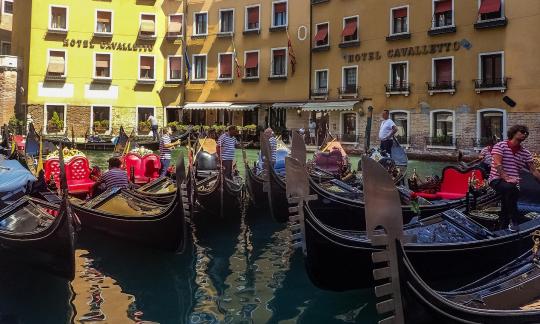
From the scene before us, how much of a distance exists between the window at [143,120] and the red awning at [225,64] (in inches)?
108

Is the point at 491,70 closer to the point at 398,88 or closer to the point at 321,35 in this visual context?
the point at 398,88

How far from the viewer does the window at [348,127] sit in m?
15.2

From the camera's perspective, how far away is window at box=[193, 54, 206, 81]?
58.9 ft

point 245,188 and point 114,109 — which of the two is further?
point 114,109

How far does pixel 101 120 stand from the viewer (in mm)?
17656

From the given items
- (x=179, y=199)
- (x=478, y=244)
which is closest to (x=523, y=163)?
(x=478, y=244)

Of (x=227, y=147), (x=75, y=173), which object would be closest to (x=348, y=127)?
(x=227, y=147)

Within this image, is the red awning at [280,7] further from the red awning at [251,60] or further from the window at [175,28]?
the window at [175,28]

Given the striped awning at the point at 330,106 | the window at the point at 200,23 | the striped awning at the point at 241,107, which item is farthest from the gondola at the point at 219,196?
the window at the point at 200,23

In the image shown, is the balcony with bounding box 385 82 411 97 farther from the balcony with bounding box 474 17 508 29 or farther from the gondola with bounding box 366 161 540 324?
the gondola with bounding box 366 161 540 324

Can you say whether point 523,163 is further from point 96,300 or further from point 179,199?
point 96,300

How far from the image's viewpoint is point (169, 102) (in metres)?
18.3

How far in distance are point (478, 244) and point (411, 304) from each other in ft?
4.33

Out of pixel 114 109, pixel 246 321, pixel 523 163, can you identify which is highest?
pixel 114 109
